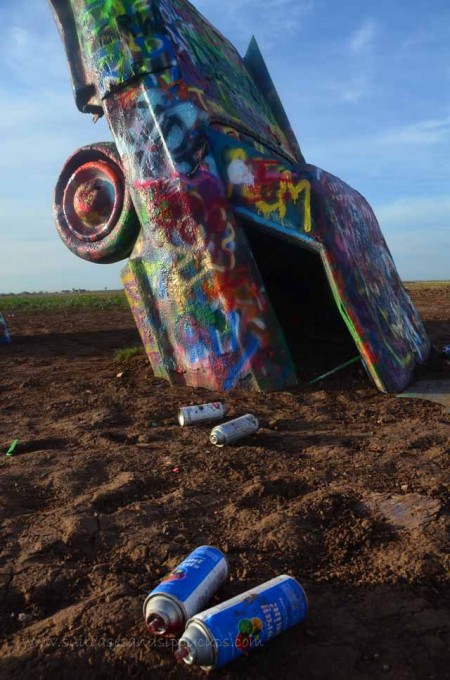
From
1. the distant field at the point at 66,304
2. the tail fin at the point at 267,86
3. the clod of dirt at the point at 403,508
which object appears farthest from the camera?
the distant field at the point at 66,304

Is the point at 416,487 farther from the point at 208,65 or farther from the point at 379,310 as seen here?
the point at 208,65

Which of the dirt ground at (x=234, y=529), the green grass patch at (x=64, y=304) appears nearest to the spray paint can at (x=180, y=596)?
the dirt ground at (x=234, y=529)

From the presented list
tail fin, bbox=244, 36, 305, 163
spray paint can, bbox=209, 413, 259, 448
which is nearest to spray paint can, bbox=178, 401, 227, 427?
spray paint can, bbox=209, 413, 259, 448

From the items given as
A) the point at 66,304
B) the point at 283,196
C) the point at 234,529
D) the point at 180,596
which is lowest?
the point at 234,529

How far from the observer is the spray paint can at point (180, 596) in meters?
2.30

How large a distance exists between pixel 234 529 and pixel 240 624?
1.12 m

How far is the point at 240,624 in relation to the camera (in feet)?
7.20

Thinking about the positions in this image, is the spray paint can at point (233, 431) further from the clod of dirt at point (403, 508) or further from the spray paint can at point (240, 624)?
the spray paint can at point (240, 624)

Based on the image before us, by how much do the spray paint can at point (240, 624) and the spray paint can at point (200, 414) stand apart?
3006 mm

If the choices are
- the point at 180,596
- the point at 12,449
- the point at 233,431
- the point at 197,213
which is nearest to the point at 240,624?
the point at 180,596

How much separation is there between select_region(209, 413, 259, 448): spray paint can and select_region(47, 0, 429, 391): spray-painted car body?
4.75 ft

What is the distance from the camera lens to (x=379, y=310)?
6.93m

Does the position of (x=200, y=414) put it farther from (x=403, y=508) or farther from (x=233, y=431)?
(x=403, y=508)

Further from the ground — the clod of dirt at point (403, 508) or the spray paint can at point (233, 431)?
the spray paint can at point (233, 431)
